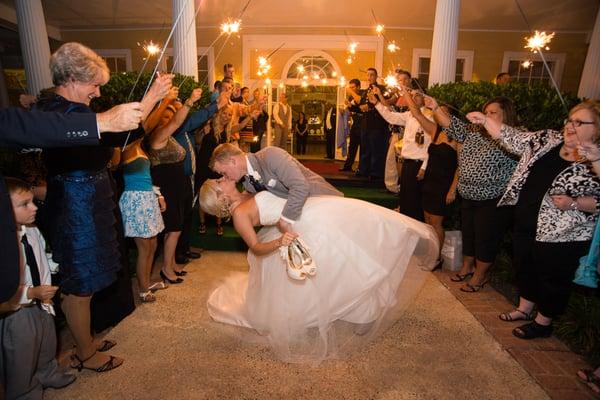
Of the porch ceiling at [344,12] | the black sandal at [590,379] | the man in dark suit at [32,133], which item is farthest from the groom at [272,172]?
the porch ceiling at [344,12]

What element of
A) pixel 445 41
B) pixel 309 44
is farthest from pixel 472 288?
pixel 309 44

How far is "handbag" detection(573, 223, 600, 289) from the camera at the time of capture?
7.95 ft

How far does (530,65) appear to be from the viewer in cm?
1132

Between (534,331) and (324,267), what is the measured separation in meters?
1.87

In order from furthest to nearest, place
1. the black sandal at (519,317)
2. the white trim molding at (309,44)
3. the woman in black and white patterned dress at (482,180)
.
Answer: the white trim molding at (309,44), the woman in black and white patterned dress at (482,180), the black sandal at (519,317)

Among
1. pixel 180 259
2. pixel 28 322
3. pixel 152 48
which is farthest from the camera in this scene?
pixel 180 259

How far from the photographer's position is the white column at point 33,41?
25.9 ft

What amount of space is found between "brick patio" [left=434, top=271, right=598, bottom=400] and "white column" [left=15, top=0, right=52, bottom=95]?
9.47 metres

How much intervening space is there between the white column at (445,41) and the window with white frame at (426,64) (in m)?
5.16

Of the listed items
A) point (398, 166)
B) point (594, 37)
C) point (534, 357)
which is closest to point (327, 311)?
point (534, 357)

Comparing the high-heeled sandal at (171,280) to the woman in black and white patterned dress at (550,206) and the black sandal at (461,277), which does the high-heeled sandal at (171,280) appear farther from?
the woman in black and white patterned dress at (550,206)

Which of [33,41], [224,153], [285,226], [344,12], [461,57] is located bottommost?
[285,226]

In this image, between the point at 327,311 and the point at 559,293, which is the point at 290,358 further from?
the point at 559,293

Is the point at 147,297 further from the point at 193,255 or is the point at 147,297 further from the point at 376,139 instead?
the point at 376,139
